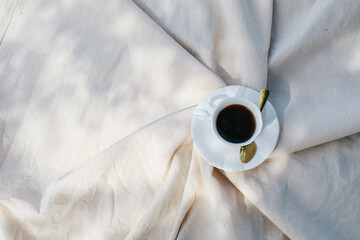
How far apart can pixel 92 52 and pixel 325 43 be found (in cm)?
51

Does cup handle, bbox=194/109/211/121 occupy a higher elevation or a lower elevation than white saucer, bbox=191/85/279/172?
higher

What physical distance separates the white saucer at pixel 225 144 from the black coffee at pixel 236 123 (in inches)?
0.9

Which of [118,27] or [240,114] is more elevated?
[118,27]

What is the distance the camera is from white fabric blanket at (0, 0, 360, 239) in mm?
658

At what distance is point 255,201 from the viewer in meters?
0.65

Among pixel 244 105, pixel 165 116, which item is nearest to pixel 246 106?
pixel 244 105

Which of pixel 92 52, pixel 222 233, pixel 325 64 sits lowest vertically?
pixel 222 233

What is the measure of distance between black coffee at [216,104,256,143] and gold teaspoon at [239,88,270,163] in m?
0.02

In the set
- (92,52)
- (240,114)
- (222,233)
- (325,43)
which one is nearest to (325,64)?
(325,43)

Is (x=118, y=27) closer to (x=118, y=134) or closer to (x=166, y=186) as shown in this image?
(x=118, y=134)

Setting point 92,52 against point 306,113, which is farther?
point 92,52

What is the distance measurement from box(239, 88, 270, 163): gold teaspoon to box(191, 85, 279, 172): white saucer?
0.01 metres

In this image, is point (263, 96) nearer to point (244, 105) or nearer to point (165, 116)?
point (244, 105)

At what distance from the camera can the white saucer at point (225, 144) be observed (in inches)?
25.2
